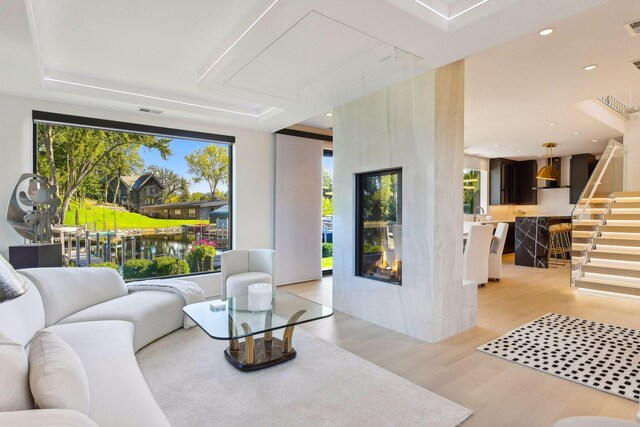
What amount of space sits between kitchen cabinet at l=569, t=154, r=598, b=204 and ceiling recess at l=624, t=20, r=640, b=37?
7.32 meters

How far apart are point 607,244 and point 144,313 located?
282 inches

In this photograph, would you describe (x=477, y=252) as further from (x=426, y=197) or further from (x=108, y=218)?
(x=108, y=218)

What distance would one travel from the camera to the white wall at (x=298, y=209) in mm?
6125

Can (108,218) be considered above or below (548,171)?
below

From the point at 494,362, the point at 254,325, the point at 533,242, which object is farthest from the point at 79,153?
the point at 533,242

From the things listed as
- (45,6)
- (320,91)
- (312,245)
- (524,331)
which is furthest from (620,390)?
(45,6)

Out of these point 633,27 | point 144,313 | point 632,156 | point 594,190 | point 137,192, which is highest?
point 633,27

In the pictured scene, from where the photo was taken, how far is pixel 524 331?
143 inches

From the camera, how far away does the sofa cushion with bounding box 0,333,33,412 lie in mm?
1121

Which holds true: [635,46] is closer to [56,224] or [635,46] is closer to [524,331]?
[524,331]

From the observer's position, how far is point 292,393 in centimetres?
245

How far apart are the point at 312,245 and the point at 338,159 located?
239 cm

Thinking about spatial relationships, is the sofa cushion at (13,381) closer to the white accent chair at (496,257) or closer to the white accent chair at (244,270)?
the white accent chair at (244,270)

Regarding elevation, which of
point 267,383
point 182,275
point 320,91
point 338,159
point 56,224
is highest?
point 320,91
